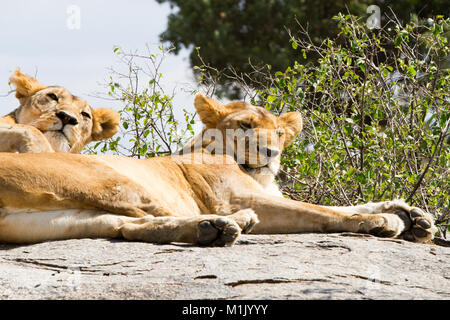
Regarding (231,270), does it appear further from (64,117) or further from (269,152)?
(64,117)

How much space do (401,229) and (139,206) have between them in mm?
1737

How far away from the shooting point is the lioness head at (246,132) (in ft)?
16.3

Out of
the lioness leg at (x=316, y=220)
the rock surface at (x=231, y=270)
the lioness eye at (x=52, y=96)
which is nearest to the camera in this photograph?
the rock surface at (x=231, y=270)

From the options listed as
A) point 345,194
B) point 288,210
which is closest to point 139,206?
point 288,210

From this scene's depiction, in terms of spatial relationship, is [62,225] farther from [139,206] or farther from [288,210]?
[288,210]

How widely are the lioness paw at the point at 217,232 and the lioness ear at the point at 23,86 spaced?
8.58 ft

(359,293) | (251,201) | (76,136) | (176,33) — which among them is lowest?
(359,293)

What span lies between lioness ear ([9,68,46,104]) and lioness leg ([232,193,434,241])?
7.23 ft

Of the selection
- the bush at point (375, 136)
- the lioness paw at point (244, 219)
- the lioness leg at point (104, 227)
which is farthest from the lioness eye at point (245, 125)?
the lioness leg at point (104, 227)

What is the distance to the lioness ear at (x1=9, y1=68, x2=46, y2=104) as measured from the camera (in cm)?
559

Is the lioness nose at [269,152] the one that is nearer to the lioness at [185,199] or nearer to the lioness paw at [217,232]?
the lioness at [185,199]

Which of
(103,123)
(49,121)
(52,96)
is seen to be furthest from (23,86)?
(103,123)

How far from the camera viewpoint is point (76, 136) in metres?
5.36

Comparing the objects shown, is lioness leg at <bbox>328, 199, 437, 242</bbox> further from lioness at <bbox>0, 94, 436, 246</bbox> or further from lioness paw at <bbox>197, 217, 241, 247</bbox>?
lioness paw at <bbox>197, 217, 241, 247</bbox>
